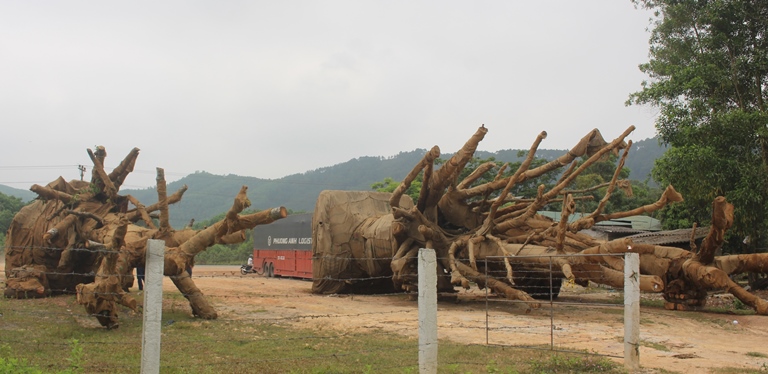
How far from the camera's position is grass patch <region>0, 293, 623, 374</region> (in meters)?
6.68

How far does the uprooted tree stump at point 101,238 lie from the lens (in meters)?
9.38

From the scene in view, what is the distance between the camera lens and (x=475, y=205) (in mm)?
15695

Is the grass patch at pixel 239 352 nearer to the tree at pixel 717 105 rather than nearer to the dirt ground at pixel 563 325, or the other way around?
the dirt ground at pixel 563 325

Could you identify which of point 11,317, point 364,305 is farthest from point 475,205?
point 11,317

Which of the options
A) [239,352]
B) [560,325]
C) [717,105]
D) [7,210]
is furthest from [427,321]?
[7,210]

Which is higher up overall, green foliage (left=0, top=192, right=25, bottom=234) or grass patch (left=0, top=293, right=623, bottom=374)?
green foliage (left=0, top=192, right=25, bottom=234)

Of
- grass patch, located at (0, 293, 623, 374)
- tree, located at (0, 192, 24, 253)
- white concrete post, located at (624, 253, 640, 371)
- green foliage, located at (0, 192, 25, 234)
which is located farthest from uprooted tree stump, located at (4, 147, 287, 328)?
green foliage, located at (0, 192, 25, 234)

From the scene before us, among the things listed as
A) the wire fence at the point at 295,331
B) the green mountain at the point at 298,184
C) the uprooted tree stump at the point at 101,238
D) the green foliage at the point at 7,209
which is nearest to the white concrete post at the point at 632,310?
the wire fence at the point at 295,331

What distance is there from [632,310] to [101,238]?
10562mm

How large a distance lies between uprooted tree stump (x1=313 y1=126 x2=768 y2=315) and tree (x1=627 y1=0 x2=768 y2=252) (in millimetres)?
3534

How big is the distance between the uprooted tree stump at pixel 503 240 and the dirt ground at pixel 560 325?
0.63 meters

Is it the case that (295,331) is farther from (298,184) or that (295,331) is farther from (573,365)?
(298,184)

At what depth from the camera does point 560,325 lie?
36.4 ft

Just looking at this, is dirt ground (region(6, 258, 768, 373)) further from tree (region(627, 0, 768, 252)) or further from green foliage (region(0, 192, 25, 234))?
green foliage (region(0, 192, 25, 234))
